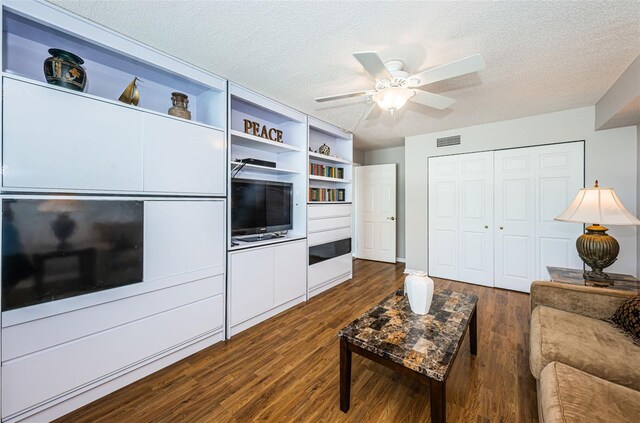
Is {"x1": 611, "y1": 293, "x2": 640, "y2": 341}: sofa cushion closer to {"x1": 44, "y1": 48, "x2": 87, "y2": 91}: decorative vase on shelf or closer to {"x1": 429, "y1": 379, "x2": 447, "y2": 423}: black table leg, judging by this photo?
{"x1": 429, "y1": 379, "x2": 447, "y2": 423}: black table leg

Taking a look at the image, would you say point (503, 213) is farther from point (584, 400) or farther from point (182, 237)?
point (182, 237)

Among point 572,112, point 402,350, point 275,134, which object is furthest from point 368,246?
point 402,350

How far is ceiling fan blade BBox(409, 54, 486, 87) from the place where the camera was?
4.84 ft

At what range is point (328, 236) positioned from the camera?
3633 millimetres

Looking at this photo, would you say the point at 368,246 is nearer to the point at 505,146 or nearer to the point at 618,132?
the point at 505,146

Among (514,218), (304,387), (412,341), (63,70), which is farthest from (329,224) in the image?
(63,70)

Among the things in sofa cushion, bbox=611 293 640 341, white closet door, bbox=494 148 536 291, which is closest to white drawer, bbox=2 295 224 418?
sofa cushion, bbox=611 293 640 341

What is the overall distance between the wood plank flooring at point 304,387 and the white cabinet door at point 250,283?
0.69ft

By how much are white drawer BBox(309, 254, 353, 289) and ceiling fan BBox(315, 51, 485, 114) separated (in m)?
2.24

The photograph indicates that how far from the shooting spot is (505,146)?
3541 mm

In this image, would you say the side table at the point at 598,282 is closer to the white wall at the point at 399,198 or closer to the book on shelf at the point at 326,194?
the book on shelf at the point at 326,194

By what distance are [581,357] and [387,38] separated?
2.22 m

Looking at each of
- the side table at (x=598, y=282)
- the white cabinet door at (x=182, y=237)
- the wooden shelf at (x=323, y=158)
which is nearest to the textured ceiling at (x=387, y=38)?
the wooden shelf at (x=323, y=158)

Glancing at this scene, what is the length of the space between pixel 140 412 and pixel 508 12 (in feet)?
10.9
